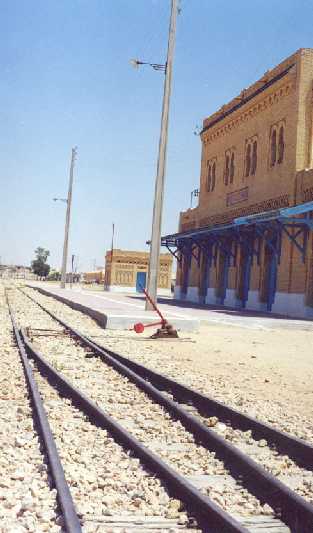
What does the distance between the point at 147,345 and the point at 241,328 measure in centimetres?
638

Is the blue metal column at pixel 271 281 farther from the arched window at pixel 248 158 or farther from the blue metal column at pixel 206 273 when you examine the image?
the blue metal column at pixel 206 273

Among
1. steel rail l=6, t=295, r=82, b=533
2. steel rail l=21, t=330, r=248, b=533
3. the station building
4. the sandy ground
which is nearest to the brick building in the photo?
the sandy ground

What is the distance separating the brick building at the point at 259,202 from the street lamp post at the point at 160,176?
6.60 m

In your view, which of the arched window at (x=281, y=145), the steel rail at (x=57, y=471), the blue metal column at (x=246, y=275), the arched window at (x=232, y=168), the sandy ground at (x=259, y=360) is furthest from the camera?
the arched window at (x=232, y=168)

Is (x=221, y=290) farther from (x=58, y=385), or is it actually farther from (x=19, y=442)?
(x=19, y=442)

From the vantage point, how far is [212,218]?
42094mm

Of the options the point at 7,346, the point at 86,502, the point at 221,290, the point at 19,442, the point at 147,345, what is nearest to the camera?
the point at 86,502

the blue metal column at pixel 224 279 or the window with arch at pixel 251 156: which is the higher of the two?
the window with arch at pixel 251 156

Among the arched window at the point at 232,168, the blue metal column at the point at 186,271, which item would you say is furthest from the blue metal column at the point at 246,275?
the blue metal column at the point at 186,271

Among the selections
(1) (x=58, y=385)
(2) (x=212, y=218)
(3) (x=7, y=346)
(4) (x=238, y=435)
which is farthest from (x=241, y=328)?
(2) (x=212, y=218)

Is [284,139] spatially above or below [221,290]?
above

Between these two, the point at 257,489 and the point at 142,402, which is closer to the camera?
the point at 257,489

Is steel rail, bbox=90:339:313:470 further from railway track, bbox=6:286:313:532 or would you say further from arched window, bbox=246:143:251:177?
arched window, bbox=246:143:251:177

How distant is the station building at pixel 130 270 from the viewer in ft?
213
